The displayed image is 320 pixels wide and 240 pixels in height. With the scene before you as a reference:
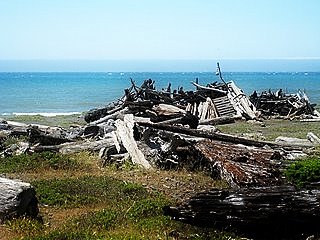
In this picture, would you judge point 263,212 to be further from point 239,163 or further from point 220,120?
point 220,120

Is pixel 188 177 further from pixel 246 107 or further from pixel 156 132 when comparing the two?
pixel 246 107

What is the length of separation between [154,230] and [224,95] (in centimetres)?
2789

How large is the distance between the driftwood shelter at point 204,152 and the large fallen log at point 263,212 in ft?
0.06

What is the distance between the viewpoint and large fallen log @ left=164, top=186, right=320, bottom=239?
10.6 m

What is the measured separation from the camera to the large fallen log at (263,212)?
10.6m

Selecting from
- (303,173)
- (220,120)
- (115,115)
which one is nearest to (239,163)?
(303,173)

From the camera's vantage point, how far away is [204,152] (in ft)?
54.5

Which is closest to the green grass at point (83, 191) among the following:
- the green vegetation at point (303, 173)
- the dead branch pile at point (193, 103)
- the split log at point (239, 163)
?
the split log at point (239, 163)

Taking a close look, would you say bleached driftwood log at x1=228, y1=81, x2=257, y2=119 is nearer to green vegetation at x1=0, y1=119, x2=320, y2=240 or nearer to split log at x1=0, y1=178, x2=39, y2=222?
green vegetation at x1=0, y1=119, x2=320, y2=240

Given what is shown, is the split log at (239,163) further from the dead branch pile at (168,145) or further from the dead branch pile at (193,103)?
the dead branch pile at (193,103)

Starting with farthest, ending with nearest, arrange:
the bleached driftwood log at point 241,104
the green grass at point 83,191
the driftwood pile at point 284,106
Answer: the driftwood pile at point 284,106 < the bleached driftwood log at point 241,104 < the green grass at point 83,191

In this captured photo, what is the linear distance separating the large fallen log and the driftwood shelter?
0.06 feet

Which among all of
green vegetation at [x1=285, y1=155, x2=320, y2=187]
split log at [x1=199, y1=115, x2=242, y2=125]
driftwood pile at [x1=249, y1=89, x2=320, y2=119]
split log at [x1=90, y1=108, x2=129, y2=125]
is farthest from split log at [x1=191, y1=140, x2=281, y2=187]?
driftwood pile at [x1=249, y1=89, x2=320, y2=119]

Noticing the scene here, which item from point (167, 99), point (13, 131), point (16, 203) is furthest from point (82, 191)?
point (167, 99)
